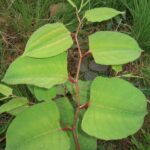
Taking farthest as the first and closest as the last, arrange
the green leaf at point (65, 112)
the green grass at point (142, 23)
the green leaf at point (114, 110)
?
the green grass at point (142, 23) → the green leaf at point (65, 112) → the green leaf at point (114, 110)

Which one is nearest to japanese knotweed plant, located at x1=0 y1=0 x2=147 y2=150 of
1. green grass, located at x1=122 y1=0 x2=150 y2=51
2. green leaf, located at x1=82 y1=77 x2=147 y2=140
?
green leaf, located at x1=82 y1=77 x2=147 y2=140

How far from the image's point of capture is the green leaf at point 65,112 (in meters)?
1.02

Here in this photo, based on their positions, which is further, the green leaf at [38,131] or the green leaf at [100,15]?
the green leaf at [100,15]

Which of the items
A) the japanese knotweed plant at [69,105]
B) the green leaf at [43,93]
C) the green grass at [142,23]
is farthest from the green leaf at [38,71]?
the green grass at [142,23]

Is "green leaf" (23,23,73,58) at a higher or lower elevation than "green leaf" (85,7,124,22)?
lower

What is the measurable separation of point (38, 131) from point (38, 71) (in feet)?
0.47

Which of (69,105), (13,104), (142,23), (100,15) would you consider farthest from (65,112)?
(142,23)

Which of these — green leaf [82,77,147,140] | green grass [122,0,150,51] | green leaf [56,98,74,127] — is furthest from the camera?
green grass [122,0,150,51]

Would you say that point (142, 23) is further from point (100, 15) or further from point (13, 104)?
point (13, 104)

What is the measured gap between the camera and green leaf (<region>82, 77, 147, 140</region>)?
35.7 inches

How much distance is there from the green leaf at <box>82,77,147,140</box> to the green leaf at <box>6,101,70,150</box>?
0.25 ft

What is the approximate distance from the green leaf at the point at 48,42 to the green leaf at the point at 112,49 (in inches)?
2.7

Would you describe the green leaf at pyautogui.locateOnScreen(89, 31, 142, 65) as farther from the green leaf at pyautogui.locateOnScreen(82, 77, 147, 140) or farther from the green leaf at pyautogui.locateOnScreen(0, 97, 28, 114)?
the green leaf at pyautogui.locateOnScreen(0, 97, 28, 114)

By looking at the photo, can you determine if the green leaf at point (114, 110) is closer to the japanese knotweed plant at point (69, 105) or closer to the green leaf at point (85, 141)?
the japanese knotweed plant at point (69, 105)
